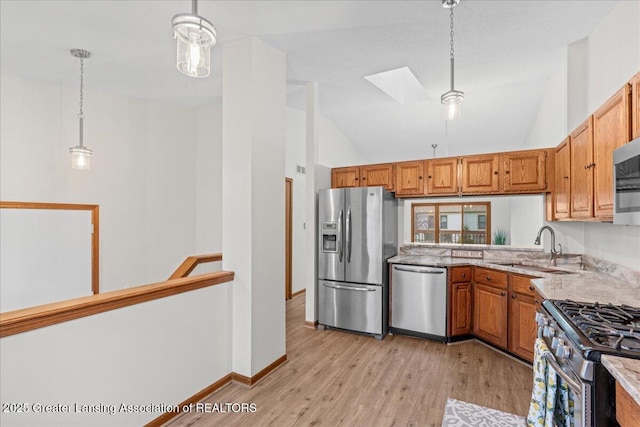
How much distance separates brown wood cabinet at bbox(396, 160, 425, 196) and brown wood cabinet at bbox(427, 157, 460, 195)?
0.10 m

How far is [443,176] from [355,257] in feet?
4.79

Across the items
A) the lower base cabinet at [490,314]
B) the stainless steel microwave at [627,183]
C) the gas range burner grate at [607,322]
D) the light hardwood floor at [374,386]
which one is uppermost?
the stainless steel microwave at [627,183]

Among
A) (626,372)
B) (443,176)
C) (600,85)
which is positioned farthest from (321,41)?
(626,372)

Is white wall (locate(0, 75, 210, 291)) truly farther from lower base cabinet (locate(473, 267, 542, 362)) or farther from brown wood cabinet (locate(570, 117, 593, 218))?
brown wood cabinet (locate(570, 117, 593, 218))

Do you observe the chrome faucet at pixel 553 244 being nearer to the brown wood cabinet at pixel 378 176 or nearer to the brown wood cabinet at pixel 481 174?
the brown wood cabinet at pixel 481 174

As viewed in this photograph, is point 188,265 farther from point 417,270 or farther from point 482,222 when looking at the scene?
point 482,222

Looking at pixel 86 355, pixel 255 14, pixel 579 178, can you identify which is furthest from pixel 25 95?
pixel 579 178

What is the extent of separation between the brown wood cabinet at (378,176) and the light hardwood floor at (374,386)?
6.40 feet

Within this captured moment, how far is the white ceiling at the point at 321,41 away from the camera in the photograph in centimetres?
247

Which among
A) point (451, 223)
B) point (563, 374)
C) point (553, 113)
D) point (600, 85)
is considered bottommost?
point (563, 374)

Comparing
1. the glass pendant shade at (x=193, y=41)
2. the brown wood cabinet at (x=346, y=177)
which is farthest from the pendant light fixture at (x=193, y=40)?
the brown wood cabinet at (x=346, y=177)

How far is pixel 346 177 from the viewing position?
442cm

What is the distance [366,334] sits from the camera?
3.81m

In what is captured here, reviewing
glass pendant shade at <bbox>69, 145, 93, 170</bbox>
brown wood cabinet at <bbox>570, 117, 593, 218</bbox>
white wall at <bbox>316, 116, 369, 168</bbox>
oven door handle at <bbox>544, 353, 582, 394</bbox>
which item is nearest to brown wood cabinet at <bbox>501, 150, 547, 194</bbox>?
brown wood cabinet at <bbox>570, 117, 593, 218</bbox>
